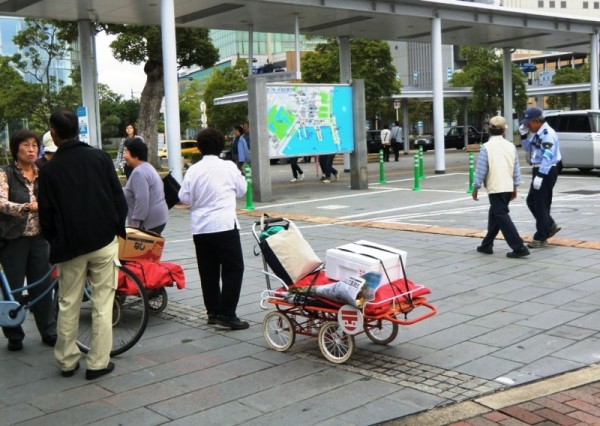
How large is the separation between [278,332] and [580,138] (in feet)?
57.1

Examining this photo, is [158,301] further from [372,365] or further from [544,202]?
[544,202]

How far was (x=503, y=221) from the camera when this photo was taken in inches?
347

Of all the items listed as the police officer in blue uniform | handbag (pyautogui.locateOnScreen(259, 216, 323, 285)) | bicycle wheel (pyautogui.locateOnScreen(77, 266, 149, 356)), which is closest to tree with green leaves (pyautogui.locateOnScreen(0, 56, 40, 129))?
the police officer in blue uniform

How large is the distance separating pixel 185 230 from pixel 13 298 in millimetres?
7565

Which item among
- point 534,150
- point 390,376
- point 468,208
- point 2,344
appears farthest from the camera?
point 468,208

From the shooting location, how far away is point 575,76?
209 ft

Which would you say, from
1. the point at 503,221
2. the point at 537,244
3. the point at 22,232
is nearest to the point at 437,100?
the point at 537,244

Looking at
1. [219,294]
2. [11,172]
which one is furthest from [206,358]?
[11,172]

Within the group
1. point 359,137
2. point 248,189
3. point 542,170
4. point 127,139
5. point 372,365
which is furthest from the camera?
point 359,137

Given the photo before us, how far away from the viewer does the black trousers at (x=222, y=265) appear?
608 centimetres

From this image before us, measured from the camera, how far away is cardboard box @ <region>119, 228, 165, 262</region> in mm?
6340

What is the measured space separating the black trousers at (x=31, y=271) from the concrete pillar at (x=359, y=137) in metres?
13.8

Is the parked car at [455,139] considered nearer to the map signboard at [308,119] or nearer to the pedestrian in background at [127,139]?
the map signboard at [308,119]

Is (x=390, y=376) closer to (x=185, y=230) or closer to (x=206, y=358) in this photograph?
(x=206, y=358)
